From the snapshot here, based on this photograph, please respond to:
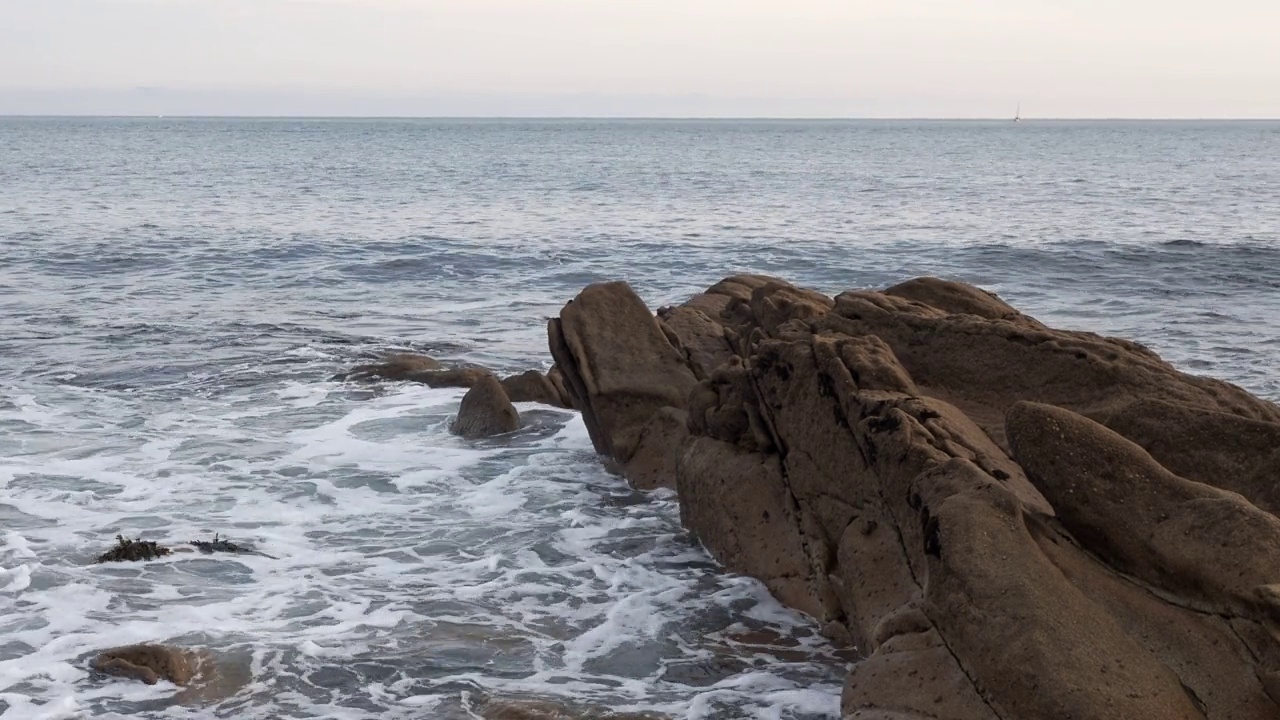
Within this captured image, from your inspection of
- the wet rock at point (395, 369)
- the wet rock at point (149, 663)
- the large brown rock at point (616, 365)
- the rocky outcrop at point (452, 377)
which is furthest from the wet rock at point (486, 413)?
the wet rock at point (149, 663)

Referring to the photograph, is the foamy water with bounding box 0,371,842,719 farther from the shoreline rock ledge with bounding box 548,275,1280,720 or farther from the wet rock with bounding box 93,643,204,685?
the shoreline rock ledge with bounding box 548,275,1280,720

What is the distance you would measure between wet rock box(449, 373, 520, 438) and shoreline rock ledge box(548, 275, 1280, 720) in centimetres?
267

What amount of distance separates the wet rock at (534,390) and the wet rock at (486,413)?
107cm

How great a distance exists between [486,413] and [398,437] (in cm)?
97

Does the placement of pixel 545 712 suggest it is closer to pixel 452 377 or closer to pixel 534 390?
pixel 534 390

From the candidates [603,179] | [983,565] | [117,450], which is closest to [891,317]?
[983,565]

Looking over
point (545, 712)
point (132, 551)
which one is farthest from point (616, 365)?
point (545, 712)

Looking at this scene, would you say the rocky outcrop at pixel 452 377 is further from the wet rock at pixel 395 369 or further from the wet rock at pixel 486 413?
the wet rock at pixel 486 413

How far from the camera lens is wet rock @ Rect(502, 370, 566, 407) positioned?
14547mm

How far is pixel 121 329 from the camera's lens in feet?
63.6

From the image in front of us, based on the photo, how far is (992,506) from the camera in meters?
6.25

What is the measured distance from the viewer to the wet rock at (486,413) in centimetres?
1321

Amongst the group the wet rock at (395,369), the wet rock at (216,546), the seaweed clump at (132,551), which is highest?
the wet rock at (395,369)

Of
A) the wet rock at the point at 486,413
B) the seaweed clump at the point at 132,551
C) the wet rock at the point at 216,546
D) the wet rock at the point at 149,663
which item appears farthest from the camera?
the wet rock at the point at 486,413
